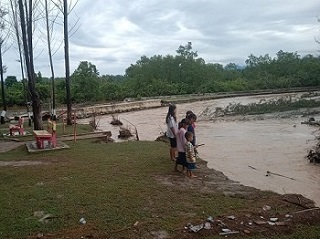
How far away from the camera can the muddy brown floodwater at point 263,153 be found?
8.91 meters

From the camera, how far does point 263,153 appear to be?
13023 mm

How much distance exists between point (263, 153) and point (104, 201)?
7.95 m

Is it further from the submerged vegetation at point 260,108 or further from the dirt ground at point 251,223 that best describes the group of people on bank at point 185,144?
the submerged vegetation at point 260,108

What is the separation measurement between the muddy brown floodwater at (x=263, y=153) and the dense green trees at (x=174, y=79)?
23.7m

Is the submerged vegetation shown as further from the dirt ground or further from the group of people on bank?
the dirt ground

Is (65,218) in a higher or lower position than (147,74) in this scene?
lower

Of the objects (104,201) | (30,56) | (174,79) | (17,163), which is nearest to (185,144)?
(104,201)

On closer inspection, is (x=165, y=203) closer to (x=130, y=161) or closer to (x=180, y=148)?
(x=180, y=148)

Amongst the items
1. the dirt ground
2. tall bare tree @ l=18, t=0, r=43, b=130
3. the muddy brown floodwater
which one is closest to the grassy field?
the dirt ground

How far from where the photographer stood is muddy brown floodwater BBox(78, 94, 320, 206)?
8.91 m

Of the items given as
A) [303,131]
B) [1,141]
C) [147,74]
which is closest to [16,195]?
[1,141]

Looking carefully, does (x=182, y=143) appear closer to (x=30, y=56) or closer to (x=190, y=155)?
(x=190, y=155)

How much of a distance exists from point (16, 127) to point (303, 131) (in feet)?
45.0

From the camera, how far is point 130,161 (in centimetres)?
1005
